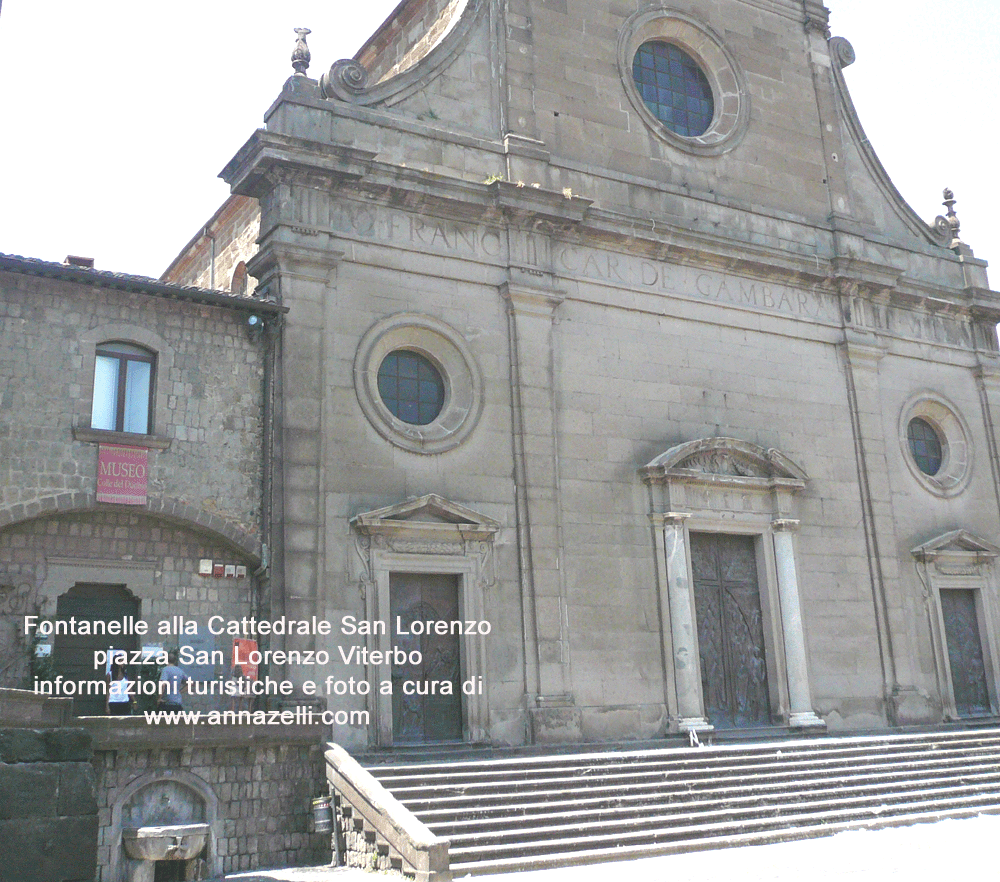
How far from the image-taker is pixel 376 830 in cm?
1248

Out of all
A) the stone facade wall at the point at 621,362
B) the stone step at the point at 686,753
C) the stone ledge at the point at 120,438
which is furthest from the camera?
the stone facade wall at the point at 621,362

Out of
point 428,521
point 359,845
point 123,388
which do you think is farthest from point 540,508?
point 359,845

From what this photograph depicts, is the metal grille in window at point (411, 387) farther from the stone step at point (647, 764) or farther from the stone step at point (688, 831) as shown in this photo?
the stone step at point (688, 831)

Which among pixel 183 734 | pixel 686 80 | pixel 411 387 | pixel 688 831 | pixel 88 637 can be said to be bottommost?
pixel 688 831

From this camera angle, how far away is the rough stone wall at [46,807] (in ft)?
25.3

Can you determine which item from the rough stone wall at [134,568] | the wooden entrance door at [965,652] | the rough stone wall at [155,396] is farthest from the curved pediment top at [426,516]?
the wooden entrance door at [965,652]

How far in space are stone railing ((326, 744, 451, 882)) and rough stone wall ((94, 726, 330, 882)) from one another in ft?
1.64

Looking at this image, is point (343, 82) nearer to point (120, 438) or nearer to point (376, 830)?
point (120, 438)

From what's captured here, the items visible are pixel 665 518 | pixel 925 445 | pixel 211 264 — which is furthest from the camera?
pixel 925 445

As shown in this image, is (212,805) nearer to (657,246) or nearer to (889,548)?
(657,246)

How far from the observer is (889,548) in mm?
22094

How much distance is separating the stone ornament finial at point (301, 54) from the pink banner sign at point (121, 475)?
22.8ft

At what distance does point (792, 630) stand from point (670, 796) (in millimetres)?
6375

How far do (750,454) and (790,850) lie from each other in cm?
867
